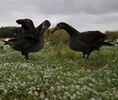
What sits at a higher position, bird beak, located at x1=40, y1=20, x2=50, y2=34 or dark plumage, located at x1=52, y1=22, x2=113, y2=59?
bird beak, located at x1=40, y1=20, x2=50, y2=34

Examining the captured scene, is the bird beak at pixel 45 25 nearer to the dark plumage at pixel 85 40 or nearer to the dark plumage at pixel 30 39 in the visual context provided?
the dark plumage at pixel 30 39

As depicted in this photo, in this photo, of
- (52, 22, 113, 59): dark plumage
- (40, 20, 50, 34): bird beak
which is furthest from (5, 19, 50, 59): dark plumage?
(52, 22, 113, 59): dark plumage

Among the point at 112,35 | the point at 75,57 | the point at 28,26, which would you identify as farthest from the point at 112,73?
the point at 112,35

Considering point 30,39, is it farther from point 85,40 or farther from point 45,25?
point 85,40

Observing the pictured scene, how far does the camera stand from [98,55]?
14586 millimetres

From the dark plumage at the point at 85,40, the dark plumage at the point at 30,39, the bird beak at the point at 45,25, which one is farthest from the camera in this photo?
the dark plumage at the point at 85,40

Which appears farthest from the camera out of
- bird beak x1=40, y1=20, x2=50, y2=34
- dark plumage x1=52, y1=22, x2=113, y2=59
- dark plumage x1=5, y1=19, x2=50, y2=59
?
dark plumage x1=52, y1=22, x2=113, y2=59

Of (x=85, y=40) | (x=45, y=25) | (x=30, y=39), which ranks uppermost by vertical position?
(x=45, y=25)

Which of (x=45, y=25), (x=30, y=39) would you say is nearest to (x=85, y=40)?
(x=45, y=25)

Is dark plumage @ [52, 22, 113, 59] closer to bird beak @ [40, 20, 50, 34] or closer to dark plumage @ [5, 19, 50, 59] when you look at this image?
bird beak @ [40, 20, 50, 34]

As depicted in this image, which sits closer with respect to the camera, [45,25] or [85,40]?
[45,25]

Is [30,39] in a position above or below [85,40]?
below

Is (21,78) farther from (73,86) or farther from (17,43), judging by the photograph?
(17,43)

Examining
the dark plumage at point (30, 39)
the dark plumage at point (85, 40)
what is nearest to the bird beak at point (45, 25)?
the dark plumage at point (30, 39)
